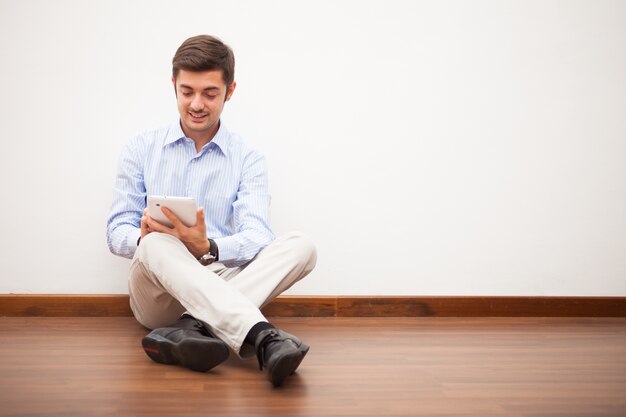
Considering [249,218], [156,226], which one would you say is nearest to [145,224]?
[156,226]

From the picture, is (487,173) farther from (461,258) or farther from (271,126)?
(271,126)

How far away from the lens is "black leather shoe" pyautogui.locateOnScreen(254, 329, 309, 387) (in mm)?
1534

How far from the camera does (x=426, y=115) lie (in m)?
2.81

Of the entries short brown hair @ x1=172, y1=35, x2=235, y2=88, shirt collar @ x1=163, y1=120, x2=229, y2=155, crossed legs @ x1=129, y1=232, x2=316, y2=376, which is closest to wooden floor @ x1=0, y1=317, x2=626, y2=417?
crossed legs @ x1=129, y1=232, x2=316, y2=376

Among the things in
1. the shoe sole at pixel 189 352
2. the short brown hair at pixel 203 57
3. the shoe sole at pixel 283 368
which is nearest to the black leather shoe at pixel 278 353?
the shoe sole at pixel 283 368

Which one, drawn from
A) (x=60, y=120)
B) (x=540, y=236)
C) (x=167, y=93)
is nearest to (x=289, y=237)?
(x=167, y=93)

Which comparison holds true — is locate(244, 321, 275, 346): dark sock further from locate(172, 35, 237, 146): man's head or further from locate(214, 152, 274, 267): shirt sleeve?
locate(172, 35, 237, 146): man's head

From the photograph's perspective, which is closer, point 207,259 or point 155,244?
point 155,244

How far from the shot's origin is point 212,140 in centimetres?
231

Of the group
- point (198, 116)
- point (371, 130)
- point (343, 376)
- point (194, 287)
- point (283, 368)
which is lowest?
point (343, 376)

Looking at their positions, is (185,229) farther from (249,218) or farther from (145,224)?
(249,218)

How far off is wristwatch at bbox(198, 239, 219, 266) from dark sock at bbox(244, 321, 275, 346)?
1.43 ft

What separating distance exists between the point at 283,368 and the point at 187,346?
298 mm

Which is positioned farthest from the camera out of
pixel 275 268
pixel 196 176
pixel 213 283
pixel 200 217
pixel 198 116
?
pixel 196 176
